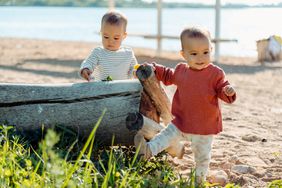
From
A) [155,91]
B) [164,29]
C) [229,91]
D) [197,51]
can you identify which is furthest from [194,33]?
[164,29]

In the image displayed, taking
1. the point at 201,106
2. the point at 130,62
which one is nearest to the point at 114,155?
the point at 201,106

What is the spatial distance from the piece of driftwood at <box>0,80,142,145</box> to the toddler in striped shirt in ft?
1.38

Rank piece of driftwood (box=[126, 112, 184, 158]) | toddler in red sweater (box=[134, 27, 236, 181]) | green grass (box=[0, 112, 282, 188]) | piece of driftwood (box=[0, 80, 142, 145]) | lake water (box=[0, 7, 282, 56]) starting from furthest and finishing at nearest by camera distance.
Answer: lake water (box=[0, 7, 282, 56]) → piece of driftwood (box=[0, 80, 142, 145]) → piece of driftwood (box=[126, 112, 184, 158]) → toddler in red sweater (box=[134, 27, 236, 181]) → green grass (box=[0, 112, 282, 188])

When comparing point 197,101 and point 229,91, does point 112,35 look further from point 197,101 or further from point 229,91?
point 229,91

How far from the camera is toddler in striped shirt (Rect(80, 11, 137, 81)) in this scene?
4.50 meters

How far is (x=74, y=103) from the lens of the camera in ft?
13.4

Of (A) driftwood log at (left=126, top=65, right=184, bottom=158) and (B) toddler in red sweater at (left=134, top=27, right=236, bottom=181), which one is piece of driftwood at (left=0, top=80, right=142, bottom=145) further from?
(B) toddler in red sweater at (left=134, top=27, right=236, bottom=181)

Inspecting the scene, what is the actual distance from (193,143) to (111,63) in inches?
45.2

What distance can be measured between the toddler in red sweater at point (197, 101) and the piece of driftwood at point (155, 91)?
180 millimetres

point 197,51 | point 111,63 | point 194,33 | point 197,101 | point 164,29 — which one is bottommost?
point 164,29

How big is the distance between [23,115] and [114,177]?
1.03 metres

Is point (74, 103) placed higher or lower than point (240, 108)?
higher

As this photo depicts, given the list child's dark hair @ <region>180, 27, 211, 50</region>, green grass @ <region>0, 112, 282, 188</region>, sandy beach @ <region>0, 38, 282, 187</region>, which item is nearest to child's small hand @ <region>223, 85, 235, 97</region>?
child's dark hair @ <region>180, 27, 211, 50</region>

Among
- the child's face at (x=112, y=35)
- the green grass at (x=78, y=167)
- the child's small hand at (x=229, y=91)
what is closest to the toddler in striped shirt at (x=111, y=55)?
the child's face at (x=112, y=35)
